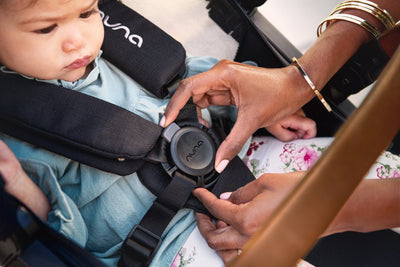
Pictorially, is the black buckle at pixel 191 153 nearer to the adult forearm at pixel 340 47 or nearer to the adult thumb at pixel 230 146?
the adult thumb at pixel 230 146

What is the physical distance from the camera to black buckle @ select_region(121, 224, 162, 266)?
54 cm

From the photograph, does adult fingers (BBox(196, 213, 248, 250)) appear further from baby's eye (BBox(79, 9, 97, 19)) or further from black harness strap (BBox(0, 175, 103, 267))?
baby's eye (BBox(79, 9, 97, 19))

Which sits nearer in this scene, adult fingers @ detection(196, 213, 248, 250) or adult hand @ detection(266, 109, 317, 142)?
adult fingers @ detection(196, 213, 248, 250)

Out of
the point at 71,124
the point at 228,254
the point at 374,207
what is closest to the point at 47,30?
the point at 71,124

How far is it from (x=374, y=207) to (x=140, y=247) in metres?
0.41

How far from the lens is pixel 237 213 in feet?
1.73

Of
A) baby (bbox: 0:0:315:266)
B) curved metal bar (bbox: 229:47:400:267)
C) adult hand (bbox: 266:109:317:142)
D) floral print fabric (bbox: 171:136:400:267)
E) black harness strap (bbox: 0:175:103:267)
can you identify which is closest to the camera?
curved metal bar (bbox: 229:47:400:267)

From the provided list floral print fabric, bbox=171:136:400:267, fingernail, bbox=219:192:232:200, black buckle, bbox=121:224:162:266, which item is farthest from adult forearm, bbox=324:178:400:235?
black buckle, bbox=121:224:162:266

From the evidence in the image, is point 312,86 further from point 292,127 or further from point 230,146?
point 230,146

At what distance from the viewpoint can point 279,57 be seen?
723 millimetres

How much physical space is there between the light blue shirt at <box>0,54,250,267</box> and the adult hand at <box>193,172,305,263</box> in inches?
2.5

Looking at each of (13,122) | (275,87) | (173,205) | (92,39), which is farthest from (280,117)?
(13,122)

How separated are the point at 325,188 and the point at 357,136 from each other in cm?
4

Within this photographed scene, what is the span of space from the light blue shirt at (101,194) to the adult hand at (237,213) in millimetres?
63
